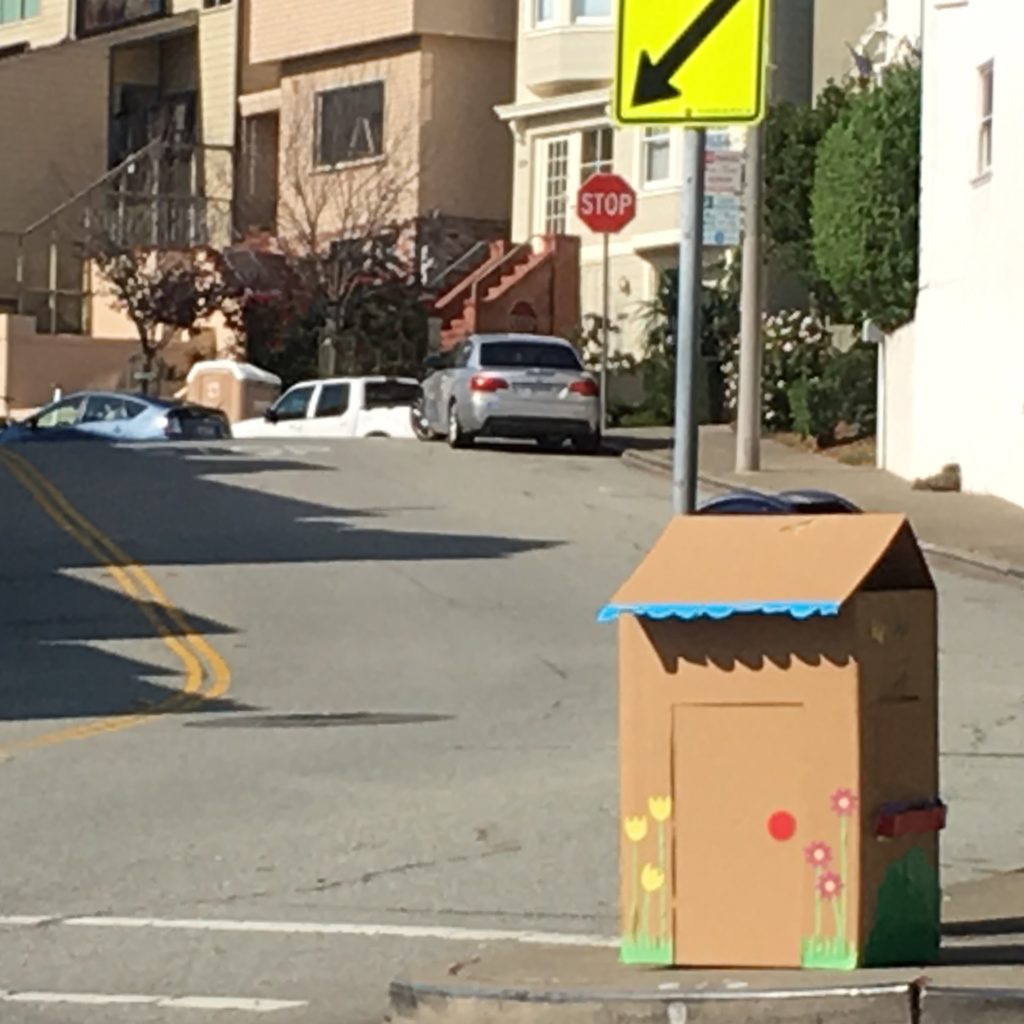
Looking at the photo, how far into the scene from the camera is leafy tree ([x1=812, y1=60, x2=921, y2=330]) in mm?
33062

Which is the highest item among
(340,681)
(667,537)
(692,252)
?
(692,252)

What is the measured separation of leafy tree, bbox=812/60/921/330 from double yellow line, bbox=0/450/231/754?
34.8 ft

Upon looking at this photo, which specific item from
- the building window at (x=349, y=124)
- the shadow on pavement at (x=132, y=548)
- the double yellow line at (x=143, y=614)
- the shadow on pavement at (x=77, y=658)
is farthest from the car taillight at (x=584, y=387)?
the building window at (x=349, y=124)

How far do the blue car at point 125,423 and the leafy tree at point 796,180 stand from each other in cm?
855

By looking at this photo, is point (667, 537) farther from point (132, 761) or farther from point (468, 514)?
point (468, 514)

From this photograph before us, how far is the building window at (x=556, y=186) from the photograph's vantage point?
48812 mm

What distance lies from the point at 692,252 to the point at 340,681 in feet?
33.2

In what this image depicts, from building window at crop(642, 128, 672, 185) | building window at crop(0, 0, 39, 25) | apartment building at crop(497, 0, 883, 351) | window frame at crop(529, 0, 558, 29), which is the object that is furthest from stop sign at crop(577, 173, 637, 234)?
building window at crop(0, 0, 39, 25)

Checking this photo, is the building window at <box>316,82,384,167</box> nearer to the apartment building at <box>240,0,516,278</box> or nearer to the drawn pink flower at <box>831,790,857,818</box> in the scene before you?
the apartment building at <box>240,0,516,278</box>

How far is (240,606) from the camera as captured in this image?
21.3m

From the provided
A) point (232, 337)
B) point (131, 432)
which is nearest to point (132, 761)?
point (131, 432)

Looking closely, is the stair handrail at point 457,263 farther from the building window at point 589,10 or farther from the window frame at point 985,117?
the window frame at point 985,117

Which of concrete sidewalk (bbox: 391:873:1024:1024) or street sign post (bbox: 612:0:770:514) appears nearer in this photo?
concrete sidewalk (bbox: 391:873:1024:1024)

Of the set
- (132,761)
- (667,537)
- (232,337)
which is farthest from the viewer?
(232,337)
